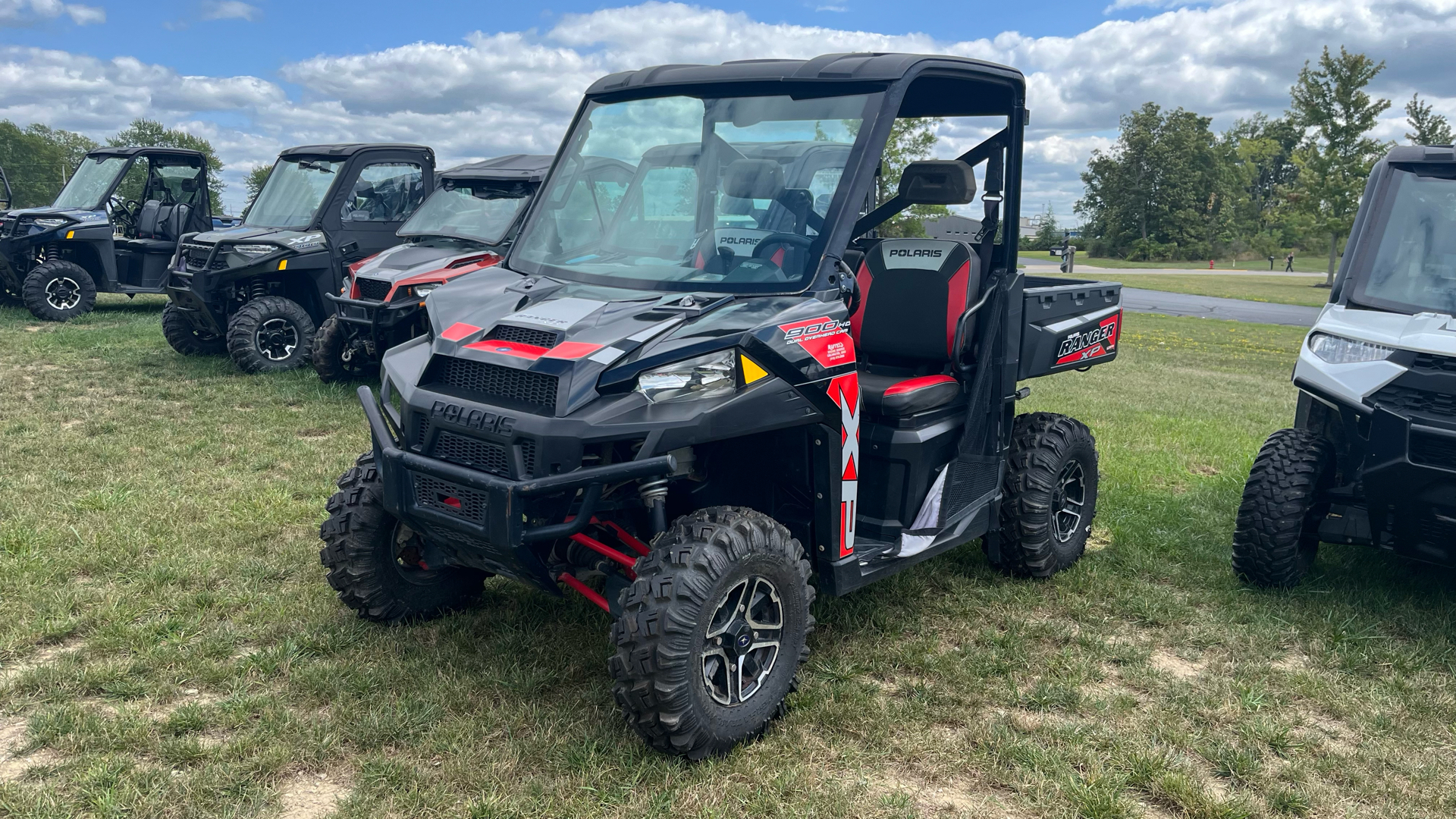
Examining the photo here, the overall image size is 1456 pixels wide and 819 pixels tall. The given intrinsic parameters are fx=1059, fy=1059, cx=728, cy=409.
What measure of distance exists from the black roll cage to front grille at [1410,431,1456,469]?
5.86 feet

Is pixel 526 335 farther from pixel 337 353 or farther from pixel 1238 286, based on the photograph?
pixel 1238 286

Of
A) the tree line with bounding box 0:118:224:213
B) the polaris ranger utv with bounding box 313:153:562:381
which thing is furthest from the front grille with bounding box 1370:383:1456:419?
the tree line with bounding box 0:118:224:213

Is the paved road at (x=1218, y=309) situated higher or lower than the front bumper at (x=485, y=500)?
lower

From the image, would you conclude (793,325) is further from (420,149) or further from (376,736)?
(420,149)

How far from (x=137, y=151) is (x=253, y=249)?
593 cm

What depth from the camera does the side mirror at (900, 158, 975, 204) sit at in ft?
14.3

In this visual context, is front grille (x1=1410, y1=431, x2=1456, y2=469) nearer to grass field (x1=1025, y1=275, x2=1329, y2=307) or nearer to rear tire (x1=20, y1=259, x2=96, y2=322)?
rear tire (x1=20, y1=259, x2=96, y2=322)

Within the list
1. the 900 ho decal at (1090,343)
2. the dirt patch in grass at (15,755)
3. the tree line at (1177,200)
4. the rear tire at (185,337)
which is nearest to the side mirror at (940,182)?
the 900 ho decal at (1090,343)

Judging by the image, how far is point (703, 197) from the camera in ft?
13.3

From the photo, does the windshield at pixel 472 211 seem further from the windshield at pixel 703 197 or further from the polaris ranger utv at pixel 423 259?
the windshield at pixel 703 197

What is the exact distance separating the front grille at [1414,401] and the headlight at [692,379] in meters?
2.97

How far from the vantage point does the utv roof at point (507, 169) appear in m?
10.2

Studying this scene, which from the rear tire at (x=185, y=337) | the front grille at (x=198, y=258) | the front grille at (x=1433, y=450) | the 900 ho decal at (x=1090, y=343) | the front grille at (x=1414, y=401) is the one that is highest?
the front grille at (x=198, y=258)

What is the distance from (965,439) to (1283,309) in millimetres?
28977
